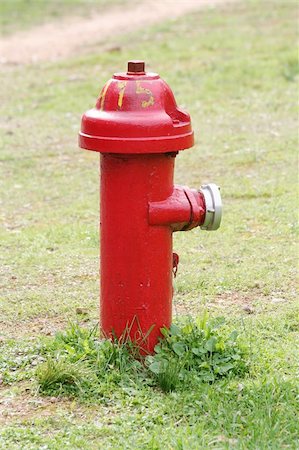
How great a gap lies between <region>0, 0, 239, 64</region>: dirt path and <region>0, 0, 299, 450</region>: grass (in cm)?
84

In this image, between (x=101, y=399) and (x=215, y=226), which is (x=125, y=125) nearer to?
(x=215, y=226)

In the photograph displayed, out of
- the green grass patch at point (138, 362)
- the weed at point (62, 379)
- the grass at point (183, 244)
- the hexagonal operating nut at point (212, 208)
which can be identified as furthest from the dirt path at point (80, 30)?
the weed at point (62, 379)

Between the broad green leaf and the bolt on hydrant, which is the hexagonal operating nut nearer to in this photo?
the bolt on hydrant

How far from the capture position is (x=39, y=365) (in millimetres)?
3656

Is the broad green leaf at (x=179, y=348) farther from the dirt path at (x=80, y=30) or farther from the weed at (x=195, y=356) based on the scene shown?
the dirt path at (x=80, y=30)

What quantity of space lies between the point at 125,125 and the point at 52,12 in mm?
12319

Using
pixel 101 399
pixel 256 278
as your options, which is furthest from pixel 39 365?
pixel 256 278

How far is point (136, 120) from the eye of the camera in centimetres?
352

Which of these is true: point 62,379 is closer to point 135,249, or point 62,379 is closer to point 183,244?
point 135,249

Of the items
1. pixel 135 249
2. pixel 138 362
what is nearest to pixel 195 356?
pixel 138 362

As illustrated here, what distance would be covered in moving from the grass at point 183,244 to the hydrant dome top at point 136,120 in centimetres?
85

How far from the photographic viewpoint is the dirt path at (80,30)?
12.3 meters

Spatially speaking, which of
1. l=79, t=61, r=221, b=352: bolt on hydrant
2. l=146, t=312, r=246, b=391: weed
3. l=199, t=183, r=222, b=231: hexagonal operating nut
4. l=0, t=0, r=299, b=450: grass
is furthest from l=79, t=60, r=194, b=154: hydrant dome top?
l=0, t=0, r=299, b=450: grass

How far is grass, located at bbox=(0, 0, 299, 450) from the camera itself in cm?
333
